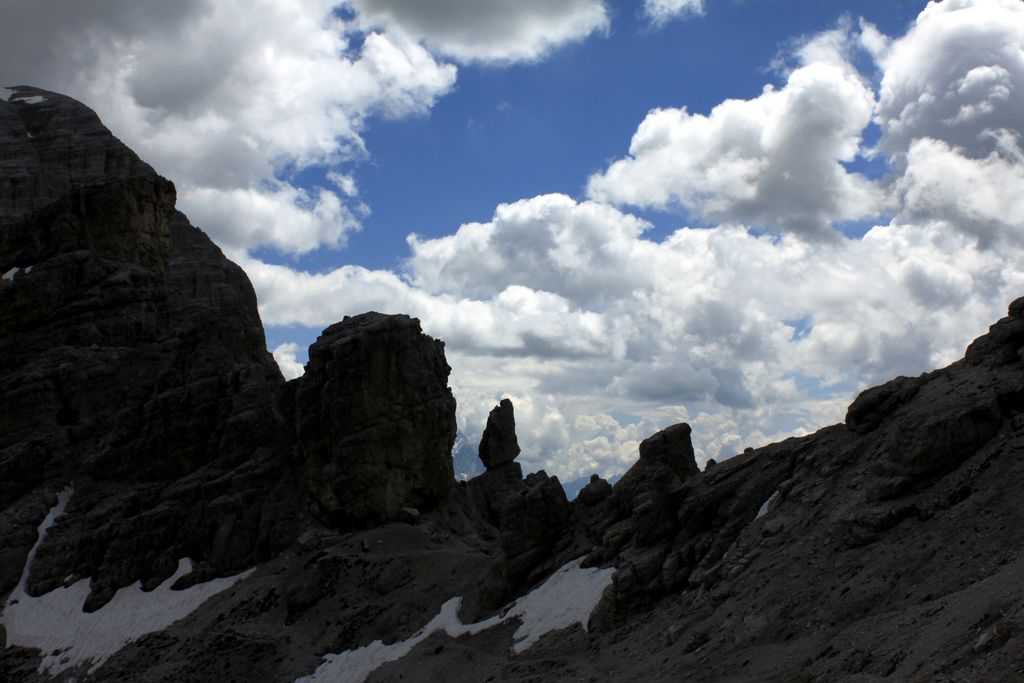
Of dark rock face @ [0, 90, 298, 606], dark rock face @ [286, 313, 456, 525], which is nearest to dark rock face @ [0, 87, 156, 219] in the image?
dark rock face @ [0, 90, 298, 606]

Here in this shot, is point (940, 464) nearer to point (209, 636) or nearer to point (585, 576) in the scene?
point (585, 576)

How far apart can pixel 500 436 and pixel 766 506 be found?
4392cm

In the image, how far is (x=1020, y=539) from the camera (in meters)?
26.7

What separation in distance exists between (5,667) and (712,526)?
48.9 metres

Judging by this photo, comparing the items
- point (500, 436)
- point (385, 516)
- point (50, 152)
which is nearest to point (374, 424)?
point (385, 516)

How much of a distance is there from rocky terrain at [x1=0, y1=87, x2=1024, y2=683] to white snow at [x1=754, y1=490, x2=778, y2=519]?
211 mm

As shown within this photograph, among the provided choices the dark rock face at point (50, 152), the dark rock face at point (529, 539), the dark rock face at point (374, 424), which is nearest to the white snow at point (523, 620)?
the dark rock face at point (529, 539)

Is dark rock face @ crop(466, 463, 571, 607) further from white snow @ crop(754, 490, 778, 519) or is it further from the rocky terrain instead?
white snow @ crop(754, 490, 778, 519)

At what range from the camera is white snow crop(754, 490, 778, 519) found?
128 ft

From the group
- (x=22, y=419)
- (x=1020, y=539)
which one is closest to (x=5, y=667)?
(x=22, y=419)

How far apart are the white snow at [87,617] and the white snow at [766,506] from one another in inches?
1608

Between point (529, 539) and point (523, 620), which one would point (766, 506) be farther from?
point (529, 539)

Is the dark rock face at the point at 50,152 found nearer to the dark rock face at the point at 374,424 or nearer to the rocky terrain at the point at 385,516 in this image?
the rocky terrain at the point at 385,516

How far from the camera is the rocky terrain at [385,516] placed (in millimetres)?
29609
